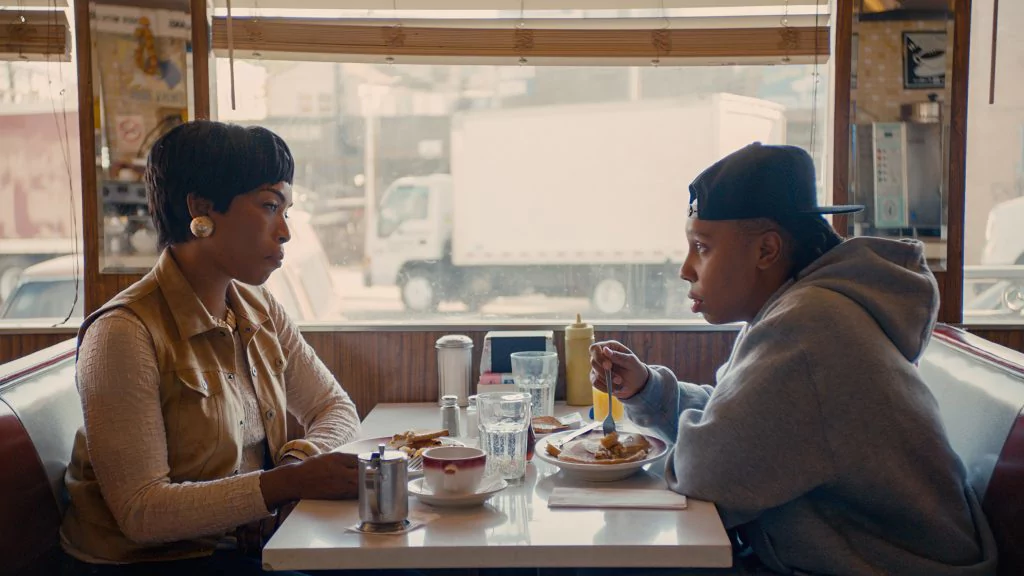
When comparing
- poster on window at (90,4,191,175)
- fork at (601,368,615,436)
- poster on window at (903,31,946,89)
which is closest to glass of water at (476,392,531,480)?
fork at (601,368,615,436)

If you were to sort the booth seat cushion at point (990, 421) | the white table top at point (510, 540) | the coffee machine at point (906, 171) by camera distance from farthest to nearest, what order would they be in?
1. the coffee machine at point (906, 171)
2. the booth seat cushion at point (990, 421)
3. the white table top at point (510, 540)

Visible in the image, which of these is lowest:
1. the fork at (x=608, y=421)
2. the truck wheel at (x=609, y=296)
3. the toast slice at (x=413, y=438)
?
the toast slice at (x=413, y=438)

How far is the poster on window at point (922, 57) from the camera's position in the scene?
2.63 meters

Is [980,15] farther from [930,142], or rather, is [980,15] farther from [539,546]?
[539,546]

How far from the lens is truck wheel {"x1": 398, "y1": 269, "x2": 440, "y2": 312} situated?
291cm

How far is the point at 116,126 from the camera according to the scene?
8.81ft

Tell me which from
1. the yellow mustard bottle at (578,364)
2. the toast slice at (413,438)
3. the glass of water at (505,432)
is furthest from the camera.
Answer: the yellow mustard bottle at (578,364)

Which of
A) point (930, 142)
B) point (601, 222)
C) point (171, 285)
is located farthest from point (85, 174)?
point (930, 142)

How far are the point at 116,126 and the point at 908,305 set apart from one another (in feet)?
7.35

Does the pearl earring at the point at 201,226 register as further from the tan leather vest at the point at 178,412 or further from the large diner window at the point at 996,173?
the large diner window at the point at 996,173

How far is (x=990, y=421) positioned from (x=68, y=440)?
6.26 feet

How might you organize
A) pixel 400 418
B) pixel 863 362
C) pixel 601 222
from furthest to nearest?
pixel 601 222, pixel 400 418, pixel 863 362

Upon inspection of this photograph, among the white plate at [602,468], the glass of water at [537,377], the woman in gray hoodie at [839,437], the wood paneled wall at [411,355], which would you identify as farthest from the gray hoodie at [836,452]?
the wood paneled wall at [411,355]

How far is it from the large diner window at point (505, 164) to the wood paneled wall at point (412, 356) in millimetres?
128
